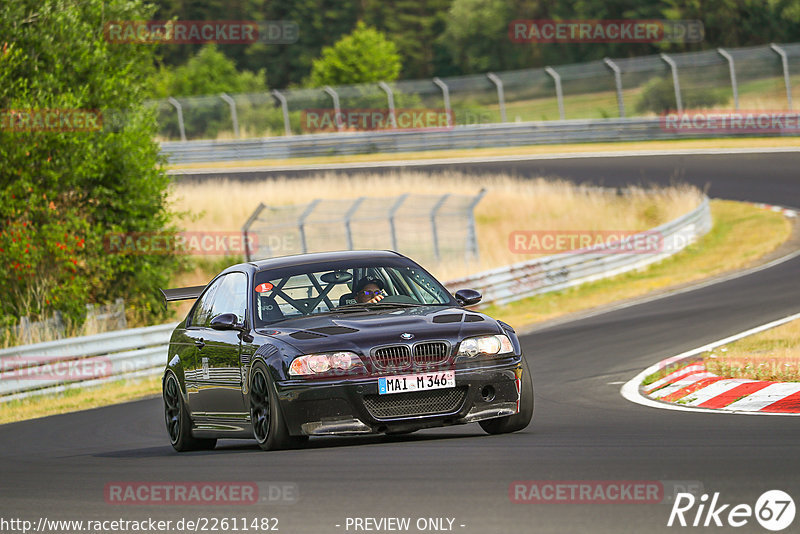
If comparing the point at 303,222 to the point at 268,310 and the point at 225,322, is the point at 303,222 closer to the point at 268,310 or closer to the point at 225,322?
the point at 268,310

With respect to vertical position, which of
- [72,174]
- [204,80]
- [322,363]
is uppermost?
[322,363]

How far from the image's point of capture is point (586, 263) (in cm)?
2539

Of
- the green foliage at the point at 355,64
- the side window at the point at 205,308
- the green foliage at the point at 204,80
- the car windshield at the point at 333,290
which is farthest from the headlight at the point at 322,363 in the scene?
the green foliage at the point at 204,80

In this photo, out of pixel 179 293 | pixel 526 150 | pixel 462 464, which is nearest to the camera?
pixel 462 464

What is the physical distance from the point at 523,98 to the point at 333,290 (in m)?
38.4

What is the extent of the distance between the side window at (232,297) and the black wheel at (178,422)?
79 cm

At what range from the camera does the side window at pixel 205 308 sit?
10.5 m

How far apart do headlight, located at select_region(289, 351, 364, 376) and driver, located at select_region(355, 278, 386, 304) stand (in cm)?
115

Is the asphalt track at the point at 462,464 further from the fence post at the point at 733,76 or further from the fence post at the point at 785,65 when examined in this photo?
the fence post at the point at 733,76

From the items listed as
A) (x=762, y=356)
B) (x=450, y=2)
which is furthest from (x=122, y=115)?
(x=450, y=2)

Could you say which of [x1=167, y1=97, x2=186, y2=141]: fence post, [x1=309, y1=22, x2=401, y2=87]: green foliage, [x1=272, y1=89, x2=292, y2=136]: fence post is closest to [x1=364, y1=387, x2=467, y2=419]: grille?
[x1=272, y1=89, x2=292, y2=136]: fence post

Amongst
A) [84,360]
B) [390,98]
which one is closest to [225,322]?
[84,360]

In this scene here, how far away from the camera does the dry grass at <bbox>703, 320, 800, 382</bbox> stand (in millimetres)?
11297

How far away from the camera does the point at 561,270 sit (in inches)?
982
